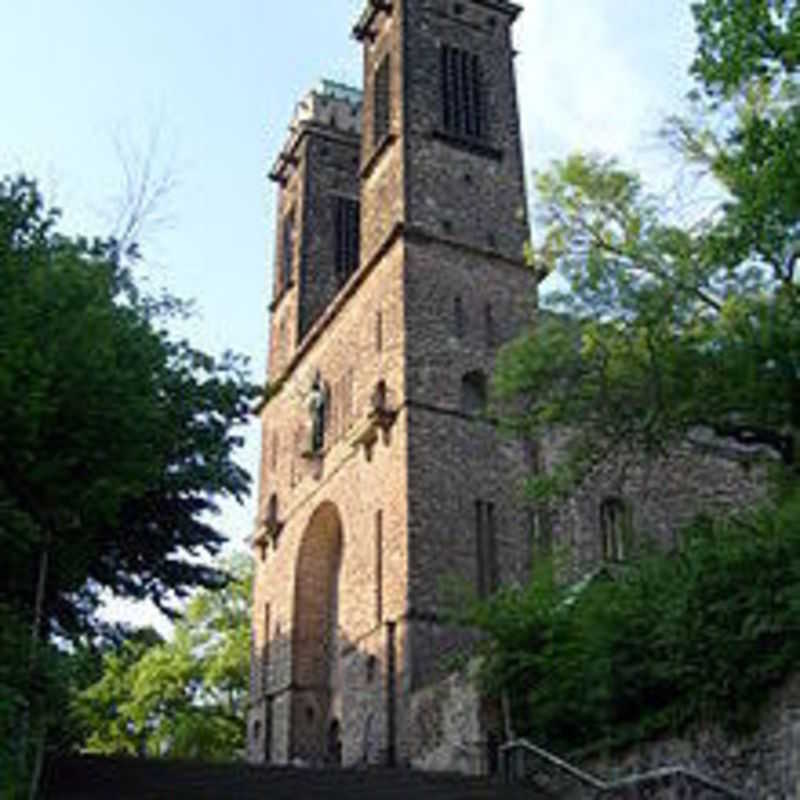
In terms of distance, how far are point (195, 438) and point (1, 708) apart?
15.4 feet

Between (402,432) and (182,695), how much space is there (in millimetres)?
14255

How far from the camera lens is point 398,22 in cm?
3152

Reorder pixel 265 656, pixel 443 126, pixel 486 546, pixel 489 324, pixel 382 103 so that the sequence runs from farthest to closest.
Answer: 1. pixel 382 103
2. pixel 265 656
3. pixel 443 126
4. pixel 489 324
5. pixel 486 546

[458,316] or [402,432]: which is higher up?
[458,316]

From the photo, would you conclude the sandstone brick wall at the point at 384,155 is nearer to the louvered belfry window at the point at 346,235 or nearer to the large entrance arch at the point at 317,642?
the louvered belfry window at the point at 346,235

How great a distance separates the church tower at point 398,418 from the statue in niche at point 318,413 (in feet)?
0.19

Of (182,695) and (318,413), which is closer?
(318,413)

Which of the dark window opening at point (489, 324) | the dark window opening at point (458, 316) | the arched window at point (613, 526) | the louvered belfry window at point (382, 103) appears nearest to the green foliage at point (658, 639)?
the arched window at point (613, 526)

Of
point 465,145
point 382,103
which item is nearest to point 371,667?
point 465,145

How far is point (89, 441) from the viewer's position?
12.3 meters

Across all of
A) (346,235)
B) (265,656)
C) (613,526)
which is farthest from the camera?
(346,235)

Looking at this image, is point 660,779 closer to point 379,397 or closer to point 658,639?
point 658,639

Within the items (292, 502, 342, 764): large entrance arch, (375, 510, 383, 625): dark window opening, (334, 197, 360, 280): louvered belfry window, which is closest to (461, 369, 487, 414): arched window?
(375, 510, 383, 625): dark window opening

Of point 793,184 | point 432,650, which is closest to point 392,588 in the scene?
point 432,650
